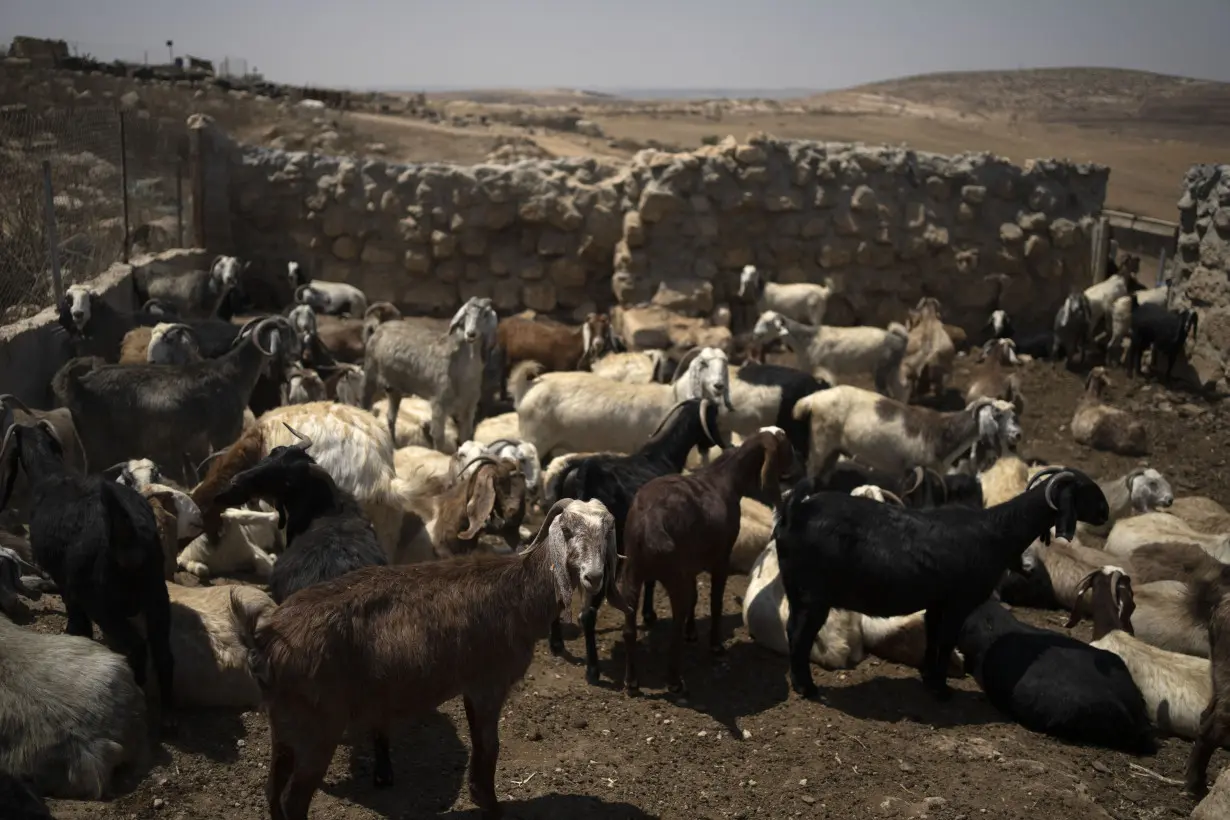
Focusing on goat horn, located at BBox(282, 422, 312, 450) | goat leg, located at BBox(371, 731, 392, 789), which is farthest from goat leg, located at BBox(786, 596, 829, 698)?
goat horn, located at BBox(282, 422, 312, 450)

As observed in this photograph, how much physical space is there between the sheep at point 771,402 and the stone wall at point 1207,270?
6.69 m

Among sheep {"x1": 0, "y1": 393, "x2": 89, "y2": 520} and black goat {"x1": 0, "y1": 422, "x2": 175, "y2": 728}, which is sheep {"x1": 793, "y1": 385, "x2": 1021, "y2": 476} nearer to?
sheep {"x1": 0, "y1": 393, "x2": 89, "y2": 520}

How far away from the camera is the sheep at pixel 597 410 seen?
33.5 feet

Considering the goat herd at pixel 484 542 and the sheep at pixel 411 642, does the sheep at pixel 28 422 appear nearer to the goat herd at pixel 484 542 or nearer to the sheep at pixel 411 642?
the goat herd at pixel 484 542

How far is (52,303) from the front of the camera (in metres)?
11.5

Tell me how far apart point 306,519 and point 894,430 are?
5.62 metres

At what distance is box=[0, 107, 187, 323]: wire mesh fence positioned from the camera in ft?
37.8

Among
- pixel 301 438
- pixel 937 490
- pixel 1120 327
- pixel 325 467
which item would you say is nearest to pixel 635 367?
pixel 937 490

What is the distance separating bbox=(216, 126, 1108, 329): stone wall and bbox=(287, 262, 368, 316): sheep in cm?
55

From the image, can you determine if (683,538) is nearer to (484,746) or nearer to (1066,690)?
(484,746)

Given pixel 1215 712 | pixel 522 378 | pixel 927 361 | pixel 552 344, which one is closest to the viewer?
pixel 1215 712

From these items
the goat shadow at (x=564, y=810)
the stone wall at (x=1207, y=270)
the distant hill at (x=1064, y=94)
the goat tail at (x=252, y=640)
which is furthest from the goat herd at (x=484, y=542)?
the distant hill at (x=1064, y=94)

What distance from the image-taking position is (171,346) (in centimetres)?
984

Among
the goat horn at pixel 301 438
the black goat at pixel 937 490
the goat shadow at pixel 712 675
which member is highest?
the goat horn at pixel 301 438
